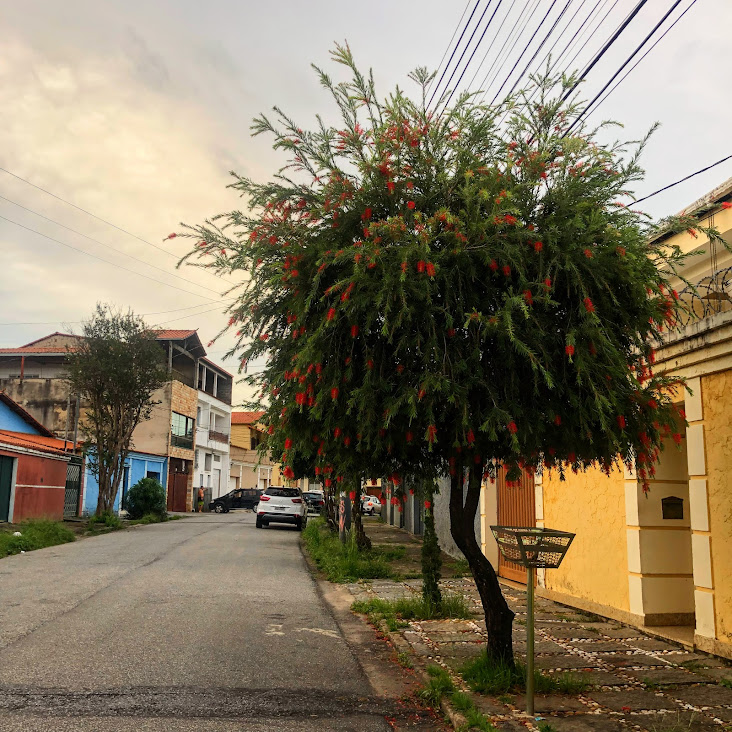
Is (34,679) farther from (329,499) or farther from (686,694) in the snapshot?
(329,499)

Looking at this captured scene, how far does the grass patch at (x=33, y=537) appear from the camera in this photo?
1698 cm

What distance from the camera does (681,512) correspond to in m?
8.73

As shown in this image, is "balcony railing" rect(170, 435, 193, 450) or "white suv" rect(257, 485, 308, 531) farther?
"balcony railing" rect(170, 435, 193, 450)

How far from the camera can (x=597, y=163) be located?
5996mm

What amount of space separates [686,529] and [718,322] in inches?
113

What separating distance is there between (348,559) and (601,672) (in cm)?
835

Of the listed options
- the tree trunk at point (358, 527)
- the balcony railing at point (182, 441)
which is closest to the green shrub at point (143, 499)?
the balcony railing at point (182, 441)

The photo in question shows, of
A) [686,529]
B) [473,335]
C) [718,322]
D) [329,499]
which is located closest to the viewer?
[473,335]

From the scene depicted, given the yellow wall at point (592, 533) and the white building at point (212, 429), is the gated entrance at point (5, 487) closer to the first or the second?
the yellow wall at point (592, 533)

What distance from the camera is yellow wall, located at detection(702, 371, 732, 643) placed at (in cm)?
688

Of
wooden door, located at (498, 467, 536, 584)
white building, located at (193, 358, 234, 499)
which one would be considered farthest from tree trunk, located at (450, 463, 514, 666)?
white building, located at (193, 358, 234, 499)

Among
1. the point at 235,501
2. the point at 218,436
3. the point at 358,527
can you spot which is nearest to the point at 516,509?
the point at 358,527

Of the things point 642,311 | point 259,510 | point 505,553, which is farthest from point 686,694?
point 259,510

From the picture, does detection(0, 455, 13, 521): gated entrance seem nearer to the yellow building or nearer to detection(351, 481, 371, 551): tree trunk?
detection(351, 481, 371, 551): tree trunk
